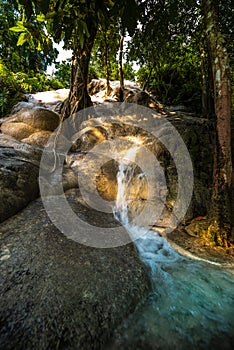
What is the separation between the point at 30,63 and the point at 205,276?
2503cm

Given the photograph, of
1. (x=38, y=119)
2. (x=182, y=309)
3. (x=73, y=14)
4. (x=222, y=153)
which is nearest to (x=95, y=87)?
(x=38, y=119)

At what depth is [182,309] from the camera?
2.04 meters

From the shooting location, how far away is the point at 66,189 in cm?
396

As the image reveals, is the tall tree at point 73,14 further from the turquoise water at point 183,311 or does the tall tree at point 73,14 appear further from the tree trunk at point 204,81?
the tree trunk at point 204,81

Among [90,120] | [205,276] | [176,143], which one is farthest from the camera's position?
[90,120]

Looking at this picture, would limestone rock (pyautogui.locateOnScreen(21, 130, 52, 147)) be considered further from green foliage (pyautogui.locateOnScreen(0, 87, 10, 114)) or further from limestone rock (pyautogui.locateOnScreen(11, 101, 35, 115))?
green foliage (pyautogui.locateOnScreen(0, 87, 10, 114))

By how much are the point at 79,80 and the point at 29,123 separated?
277 centimetres

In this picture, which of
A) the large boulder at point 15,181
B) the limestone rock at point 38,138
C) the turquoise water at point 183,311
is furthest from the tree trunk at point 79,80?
the turquoise water at point 183,311

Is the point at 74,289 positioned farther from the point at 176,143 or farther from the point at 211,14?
the point at 211,14

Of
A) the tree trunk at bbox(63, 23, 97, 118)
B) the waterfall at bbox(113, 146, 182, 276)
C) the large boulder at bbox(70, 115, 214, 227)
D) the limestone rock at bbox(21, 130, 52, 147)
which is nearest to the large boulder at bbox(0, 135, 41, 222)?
the large boulder at bbox(70, 115, 214, 227)

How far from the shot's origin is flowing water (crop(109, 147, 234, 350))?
64.9 inches

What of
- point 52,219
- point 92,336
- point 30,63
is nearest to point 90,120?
point 52,219

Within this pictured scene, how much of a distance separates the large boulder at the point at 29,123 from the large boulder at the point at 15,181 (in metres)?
3.35

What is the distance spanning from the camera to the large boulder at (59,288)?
151 cm
